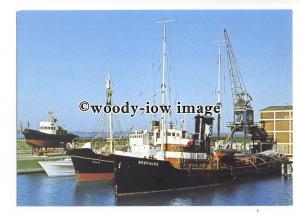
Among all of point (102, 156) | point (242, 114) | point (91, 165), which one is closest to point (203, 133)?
point (242, 114)

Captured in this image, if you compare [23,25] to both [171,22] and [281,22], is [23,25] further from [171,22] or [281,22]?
[281,22]

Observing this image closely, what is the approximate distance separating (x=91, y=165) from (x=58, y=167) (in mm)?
359

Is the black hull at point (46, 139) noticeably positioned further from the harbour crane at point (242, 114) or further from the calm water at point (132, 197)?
the harbour crane at point (242, 114)

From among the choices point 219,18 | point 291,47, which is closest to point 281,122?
point 291,47

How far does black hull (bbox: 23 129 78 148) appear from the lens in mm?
5926

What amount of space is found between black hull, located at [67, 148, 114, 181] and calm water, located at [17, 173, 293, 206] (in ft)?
0.29

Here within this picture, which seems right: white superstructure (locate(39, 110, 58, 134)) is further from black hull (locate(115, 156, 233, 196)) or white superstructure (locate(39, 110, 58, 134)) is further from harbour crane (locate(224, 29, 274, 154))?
harbour crane (locate(224, 29, 274, 154))

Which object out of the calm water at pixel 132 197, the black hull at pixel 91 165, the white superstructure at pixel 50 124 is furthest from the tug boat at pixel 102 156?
the white superstructure at pixel 50 124

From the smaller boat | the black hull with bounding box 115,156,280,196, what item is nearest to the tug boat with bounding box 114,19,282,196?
the black hull with bounding box 115,156,280,196

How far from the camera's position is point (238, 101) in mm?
5961

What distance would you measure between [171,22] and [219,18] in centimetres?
44

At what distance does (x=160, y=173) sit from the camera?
241 inches

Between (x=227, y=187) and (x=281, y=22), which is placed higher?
(x=281, y=22)
